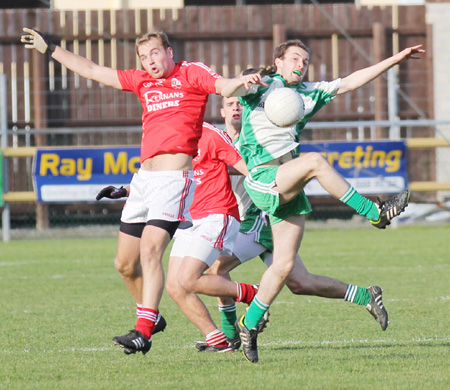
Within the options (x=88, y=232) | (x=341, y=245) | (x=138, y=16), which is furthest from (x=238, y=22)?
(x=341, y=245)

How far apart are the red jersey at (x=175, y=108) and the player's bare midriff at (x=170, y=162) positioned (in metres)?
0.03

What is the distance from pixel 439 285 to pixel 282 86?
160 inches

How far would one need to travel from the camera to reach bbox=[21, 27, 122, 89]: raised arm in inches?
246

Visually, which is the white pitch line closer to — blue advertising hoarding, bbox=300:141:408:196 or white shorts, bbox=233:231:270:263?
white shorts, bbox=233:231:270:263

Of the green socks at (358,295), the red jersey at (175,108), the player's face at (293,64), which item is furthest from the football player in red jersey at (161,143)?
the green socks at (358,295)

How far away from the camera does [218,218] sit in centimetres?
643

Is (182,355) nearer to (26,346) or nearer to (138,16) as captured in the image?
(26,346)

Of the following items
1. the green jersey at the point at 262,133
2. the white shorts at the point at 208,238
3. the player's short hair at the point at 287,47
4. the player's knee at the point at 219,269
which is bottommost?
the player's knee at the point at 219,269

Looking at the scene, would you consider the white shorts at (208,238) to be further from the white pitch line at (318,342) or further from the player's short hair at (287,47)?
the player's short hair at (287,47)

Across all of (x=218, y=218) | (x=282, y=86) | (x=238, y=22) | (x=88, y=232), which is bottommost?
(x=88, y=232)

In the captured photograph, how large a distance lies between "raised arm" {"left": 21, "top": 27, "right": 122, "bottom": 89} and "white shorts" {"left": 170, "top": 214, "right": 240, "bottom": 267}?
1.08m

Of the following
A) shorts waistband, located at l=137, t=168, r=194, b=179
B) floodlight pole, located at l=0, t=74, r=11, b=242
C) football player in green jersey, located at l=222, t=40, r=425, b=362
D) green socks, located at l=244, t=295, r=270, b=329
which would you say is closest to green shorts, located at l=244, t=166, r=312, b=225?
football player in green jersey, located at l=222, t=40, r=425, b=362

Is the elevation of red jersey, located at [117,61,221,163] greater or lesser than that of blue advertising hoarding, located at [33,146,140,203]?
greater

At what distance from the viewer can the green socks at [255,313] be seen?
5.72 m
